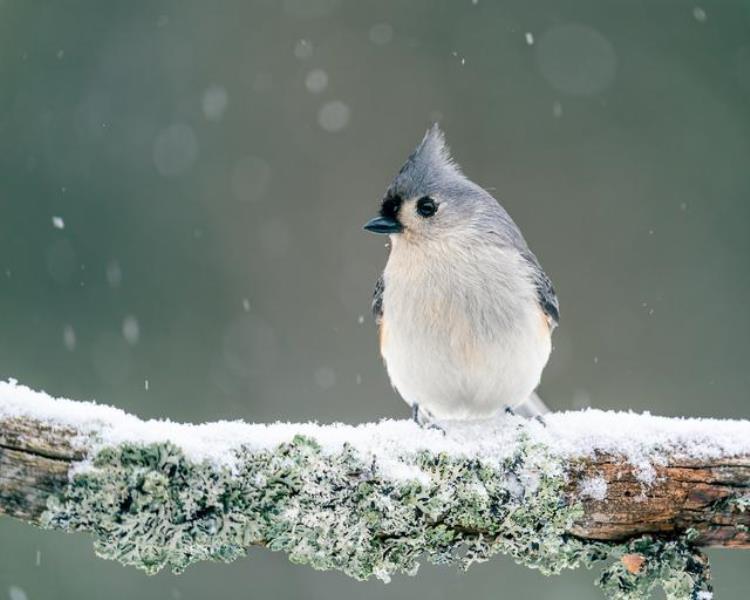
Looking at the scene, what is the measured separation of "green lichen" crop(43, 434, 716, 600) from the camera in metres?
2.09

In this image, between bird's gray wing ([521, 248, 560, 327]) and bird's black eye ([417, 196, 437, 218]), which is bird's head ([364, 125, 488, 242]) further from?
bird's gray wing ([521, 248, 560, 327])

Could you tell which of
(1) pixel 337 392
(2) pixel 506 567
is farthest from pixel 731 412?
(1) pixel 337 392

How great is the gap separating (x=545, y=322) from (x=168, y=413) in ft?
8.24

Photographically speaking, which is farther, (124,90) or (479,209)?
(124,90)

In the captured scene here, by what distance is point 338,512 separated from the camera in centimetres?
221

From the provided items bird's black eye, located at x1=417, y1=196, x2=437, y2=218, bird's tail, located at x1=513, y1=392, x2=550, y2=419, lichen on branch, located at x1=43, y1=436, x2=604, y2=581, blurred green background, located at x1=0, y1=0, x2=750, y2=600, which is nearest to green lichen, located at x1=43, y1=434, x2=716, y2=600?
lichen on branch, located at x1=43, y1=436, x2=604, y2=581

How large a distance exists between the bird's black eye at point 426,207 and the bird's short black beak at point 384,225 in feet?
0.28

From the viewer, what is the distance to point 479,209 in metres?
3.46

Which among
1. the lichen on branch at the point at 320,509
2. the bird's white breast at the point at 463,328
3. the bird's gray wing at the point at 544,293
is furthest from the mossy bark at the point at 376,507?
the bird's gray wing at the point at 544,293

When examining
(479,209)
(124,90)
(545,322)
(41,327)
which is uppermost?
(124,90)

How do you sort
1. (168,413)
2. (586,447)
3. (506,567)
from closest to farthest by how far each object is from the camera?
(586,447)
(506,567)
(168,413)

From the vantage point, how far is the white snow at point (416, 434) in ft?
7.07

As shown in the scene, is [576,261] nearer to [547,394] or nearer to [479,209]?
[547,394]

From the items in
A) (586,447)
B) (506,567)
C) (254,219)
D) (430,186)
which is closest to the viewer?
(586,447)
